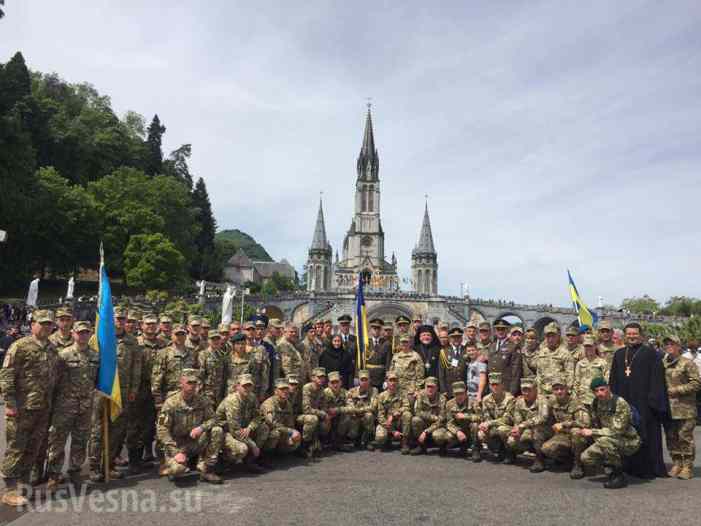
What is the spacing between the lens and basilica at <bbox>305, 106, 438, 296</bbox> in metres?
83.6

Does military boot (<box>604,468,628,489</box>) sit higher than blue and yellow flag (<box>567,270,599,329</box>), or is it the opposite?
blue and yellow flag (<box>567,270,599,329</box>)

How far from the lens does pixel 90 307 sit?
30.4 m

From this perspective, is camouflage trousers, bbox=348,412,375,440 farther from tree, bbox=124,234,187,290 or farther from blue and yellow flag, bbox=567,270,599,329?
tree, bbox=124,234,187,290

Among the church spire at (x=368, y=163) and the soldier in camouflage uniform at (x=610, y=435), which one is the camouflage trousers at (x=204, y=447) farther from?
the church spire at (x=368, y=163)

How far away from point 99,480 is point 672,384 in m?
7.42

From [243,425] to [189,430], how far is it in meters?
0.77

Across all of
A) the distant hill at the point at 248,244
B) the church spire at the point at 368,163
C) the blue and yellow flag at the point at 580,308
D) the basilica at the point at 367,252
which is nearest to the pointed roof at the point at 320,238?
the basilica at the point at 367,252

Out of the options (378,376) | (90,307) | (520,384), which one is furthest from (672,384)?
(90,307)

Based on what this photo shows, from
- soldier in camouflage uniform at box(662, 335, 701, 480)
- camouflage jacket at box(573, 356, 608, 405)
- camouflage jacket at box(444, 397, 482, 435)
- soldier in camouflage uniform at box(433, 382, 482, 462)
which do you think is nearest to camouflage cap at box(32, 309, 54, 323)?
soldier in camouflage uniform at box(433, 382, 482, 462)

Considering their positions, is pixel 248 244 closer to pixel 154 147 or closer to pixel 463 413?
pixel 154 147

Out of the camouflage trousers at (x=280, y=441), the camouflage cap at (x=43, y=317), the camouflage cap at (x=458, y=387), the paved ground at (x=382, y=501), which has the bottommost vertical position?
the paved ground at (x=382, y=501)

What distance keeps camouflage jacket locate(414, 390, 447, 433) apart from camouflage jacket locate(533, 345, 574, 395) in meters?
1.47

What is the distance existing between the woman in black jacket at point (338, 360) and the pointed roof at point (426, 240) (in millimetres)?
74127

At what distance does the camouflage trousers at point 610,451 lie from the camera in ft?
21.7
